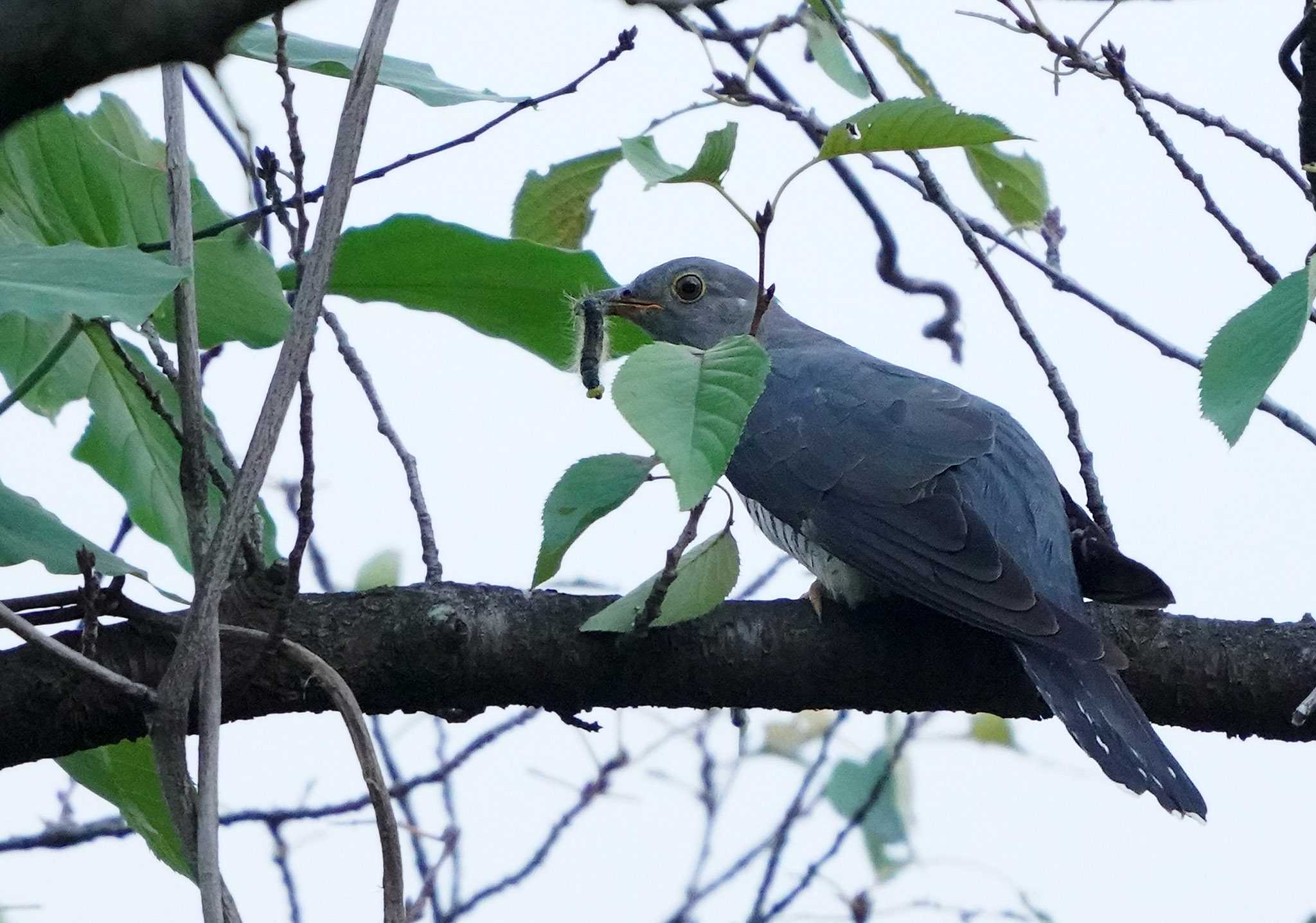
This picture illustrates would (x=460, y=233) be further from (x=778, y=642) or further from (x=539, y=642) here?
(x=778, y=642)

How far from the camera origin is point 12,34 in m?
0.68

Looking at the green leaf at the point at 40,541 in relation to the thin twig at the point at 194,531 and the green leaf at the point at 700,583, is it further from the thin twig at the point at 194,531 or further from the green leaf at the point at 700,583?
the green leaf at the point at 700,583

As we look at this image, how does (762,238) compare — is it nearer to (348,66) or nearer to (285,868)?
(348,66)

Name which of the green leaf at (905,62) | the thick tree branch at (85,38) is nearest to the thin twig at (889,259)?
the green leaf at (905,62)

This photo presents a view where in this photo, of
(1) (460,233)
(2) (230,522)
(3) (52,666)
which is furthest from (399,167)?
(3) (52,666)

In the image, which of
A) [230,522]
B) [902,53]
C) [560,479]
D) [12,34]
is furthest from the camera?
[902,53]

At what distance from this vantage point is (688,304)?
4887mm

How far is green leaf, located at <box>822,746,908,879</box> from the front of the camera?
4852 mm

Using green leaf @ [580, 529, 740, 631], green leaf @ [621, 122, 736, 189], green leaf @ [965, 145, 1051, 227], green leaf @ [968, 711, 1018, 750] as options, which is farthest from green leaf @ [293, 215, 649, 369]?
green leaf @ [968, 711, 1018, 750]

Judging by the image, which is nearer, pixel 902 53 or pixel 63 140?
pixel 63 140

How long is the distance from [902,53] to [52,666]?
209cm

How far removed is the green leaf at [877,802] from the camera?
15.9 ft

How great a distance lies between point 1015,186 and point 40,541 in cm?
220

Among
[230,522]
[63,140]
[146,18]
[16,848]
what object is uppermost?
[63,140]
